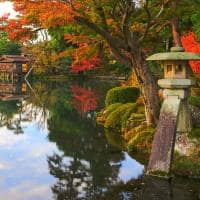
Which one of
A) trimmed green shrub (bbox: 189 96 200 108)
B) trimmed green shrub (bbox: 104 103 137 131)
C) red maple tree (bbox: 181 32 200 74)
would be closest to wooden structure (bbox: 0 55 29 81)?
trimmed green shrub (bbox: 104 103 137 131)

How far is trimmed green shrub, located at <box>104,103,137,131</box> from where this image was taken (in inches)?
686

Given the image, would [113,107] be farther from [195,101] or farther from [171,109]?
[171,109]

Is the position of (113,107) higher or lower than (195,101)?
lower

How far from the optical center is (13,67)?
5650 centimetres

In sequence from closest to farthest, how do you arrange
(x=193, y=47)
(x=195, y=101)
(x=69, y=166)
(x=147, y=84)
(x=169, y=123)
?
(x=169, y=123) → (x=69, y=166) → (x=147, y=84) → (x=195, y=101) → (x=193, y=47)

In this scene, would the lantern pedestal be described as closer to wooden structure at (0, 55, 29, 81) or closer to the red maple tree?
the red maple tree

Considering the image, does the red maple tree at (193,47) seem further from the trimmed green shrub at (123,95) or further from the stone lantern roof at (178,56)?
the stone lantern roof at (178,56)

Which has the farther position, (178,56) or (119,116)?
(119,116)

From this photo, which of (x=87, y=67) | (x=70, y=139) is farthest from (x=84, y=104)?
(x=87, y=67)

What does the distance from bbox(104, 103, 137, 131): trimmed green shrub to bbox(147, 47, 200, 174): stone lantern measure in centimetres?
569

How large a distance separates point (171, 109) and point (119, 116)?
7.02 m

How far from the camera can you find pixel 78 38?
643 inches

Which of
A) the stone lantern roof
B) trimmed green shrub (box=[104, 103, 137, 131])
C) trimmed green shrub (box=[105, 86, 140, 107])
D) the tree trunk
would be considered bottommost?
trimmed green shrub (box=[104, 103, 137, 131])

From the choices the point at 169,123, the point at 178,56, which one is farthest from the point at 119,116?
the point at 178,56
